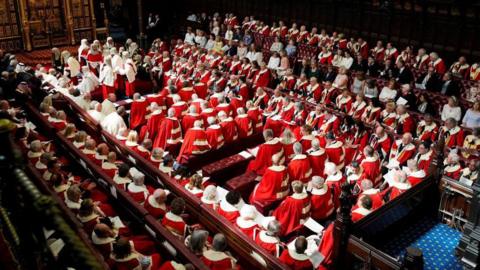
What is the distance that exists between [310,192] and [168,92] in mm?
6440

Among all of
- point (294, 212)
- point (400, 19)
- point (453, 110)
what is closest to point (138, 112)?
point (294, 212)

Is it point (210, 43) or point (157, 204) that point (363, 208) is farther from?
point (210, 43)

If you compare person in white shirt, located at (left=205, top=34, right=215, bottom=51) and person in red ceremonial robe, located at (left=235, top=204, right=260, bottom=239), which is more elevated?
person in white shirt, located at (left=205, top=34, right=215, bottom=51)

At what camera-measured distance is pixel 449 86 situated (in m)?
12.8

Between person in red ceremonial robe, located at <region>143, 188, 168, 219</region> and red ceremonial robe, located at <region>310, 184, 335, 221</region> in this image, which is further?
red ceremonial robe, located at <region>310, 184, 335, 221</region>

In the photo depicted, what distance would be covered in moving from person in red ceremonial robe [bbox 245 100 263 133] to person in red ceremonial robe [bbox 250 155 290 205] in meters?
3.07

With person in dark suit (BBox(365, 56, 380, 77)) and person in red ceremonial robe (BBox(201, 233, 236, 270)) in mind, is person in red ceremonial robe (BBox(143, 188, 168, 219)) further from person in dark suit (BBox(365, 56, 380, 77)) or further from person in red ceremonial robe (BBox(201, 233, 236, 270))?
person in dark suit (BBox(365, 56, 380, 77))

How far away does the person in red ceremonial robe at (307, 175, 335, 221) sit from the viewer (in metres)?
8.08

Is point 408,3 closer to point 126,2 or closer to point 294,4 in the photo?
point 294,4

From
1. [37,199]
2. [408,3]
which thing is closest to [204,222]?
[37,199]

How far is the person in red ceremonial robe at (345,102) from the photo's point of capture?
12.4 metres

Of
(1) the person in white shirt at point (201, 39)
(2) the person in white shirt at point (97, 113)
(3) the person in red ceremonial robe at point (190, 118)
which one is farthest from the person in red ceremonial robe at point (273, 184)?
(1) the person in white shirt at point (201, 39)

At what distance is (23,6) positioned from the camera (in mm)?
18984

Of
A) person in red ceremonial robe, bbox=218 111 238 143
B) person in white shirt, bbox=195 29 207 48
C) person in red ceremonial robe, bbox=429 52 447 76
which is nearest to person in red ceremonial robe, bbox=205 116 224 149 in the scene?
person in red ceremonial robe, bbox=218 111 238 143
